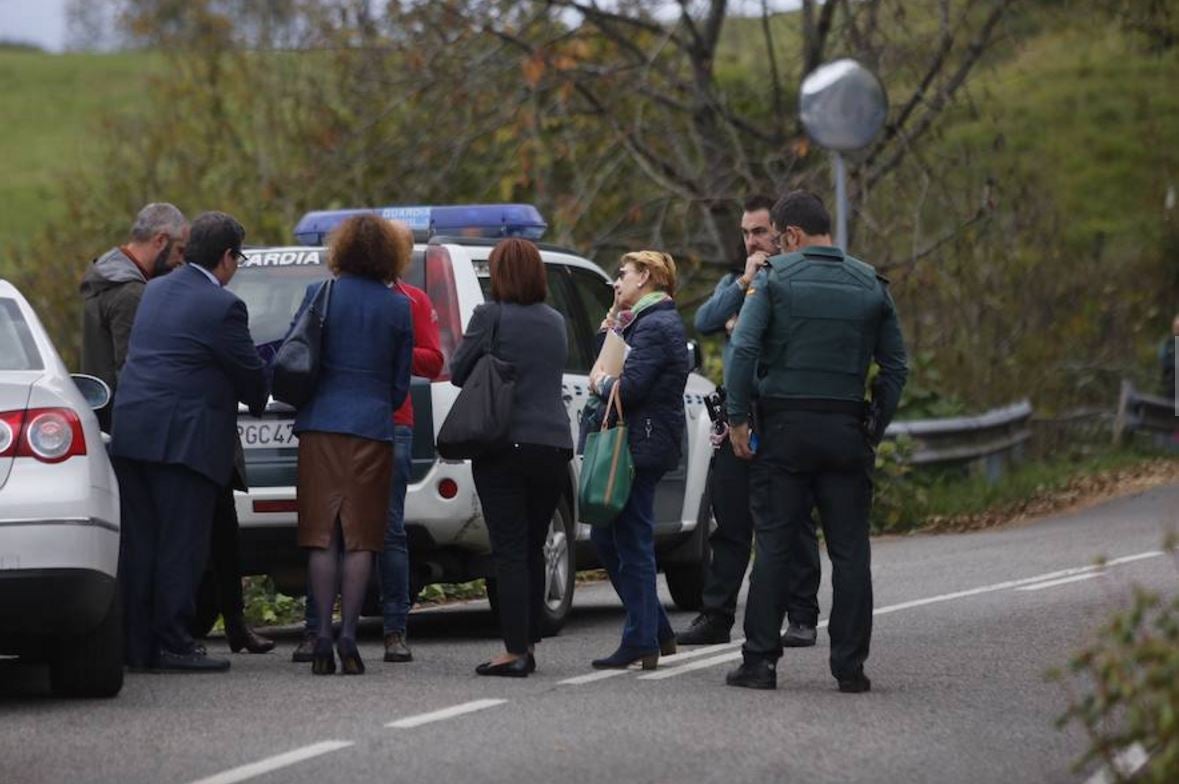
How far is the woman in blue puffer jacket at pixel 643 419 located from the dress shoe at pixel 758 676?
74 centimetres

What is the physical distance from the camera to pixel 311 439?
9.84 m

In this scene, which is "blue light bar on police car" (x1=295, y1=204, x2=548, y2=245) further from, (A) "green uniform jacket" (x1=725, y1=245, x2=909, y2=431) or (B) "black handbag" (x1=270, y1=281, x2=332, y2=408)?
(A) "green uniform jacket" (x1=725, y1=245, x2=909, y2=431)

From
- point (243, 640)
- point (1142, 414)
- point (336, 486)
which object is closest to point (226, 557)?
point (243, 640)

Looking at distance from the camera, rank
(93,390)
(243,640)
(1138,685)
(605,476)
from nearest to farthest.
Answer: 1. (1138,685)
2. (93,390)
3. (605,476)
4. (243,640)

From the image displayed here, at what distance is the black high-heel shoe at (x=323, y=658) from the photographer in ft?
32.0

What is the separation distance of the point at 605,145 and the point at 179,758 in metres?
14.4

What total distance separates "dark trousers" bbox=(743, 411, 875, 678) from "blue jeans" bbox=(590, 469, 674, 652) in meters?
0.76

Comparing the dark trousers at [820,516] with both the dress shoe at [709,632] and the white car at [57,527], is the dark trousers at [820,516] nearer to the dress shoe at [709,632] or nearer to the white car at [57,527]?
the dress shoe at [709,632]

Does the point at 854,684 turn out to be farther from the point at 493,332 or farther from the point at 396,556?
the point at 396,556

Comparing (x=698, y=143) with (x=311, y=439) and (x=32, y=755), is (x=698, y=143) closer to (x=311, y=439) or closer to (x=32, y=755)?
(x=311, y=439)

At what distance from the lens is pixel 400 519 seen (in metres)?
10.4

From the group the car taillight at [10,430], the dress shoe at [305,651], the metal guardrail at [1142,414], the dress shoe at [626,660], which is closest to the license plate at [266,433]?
the dress shoe at [305,651]

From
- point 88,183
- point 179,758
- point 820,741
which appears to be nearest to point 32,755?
point 179,758

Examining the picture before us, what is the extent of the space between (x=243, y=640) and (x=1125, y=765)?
5316 mm
